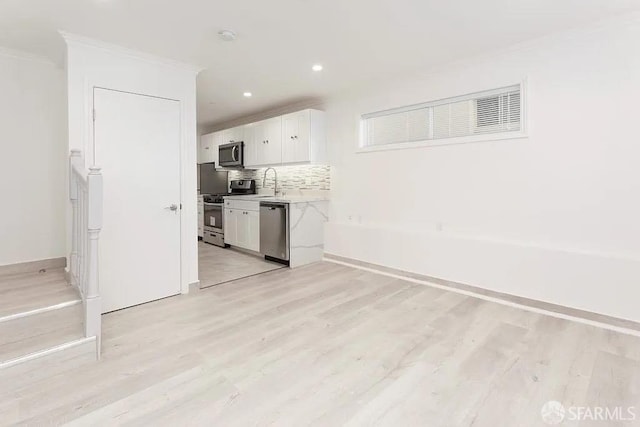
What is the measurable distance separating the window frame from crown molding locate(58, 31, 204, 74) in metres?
2.13

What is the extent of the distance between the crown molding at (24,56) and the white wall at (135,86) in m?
0.98

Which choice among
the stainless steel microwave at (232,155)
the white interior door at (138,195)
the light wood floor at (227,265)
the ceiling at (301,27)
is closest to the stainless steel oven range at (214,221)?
the light wood floor at (227,265)

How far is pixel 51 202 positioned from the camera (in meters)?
3.71

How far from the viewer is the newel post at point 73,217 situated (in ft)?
9.02

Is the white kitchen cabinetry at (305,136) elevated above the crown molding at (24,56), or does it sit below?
below

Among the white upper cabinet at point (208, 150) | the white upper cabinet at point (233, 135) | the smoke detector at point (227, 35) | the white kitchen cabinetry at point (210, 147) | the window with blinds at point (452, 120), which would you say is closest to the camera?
the smoke detector at point (227, 35)

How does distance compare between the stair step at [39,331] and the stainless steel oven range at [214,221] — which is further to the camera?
the stainless steel oven range at [214,221]

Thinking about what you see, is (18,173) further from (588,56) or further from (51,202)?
(588,56)

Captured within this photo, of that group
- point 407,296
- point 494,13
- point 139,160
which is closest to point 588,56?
point 494,13

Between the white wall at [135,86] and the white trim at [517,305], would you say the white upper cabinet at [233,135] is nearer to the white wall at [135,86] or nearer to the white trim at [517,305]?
the white wall at [135,86]

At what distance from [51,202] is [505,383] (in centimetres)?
450

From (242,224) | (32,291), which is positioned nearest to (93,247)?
(32,291)

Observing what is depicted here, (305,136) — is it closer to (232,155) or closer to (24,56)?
(232,155)

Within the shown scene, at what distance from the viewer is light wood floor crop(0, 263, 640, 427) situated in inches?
66.9
